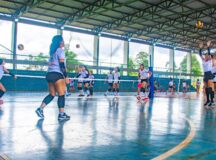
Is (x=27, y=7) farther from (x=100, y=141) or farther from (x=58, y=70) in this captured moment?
(x=100, y=141)

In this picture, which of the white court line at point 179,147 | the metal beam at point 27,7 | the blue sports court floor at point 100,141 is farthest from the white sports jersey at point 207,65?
the metal beam at point 27,7

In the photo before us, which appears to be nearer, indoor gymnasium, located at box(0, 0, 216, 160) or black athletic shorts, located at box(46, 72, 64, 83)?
indoor gymnasium, located at box(0, 0, 216, 160)

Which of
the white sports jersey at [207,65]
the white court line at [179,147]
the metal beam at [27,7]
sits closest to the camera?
the white court line at [179,147]

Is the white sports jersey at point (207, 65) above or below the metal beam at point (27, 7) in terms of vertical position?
below

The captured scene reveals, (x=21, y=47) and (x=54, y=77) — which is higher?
(x=21, y=47)

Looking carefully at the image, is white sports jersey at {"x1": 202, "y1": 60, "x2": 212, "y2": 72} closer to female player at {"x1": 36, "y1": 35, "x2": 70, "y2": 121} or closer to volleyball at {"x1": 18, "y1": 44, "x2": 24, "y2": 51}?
female player at {"x1": 36, "y1": 35, "x2": 70, "y2": 121}

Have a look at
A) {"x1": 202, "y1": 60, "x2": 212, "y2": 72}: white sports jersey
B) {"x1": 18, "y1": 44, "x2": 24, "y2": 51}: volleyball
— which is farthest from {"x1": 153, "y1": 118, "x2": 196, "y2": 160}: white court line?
{"x1": 18, "y1": 44, "x2": 24, "y2": 51}: volleyball

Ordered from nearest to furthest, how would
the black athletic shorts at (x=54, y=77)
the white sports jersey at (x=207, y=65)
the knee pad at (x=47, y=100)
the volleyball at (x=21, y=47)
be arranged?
the black athletic shorts at (x=54, y=77), the knee pad at (x=47, y=100), the white sports jersey at (x=207, y=65), the volleyball at (x=21, y=47)

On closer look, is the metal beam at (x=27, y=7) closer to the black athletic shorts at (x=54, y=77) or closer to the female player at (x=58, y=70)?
the female player at (x=58, y=70)

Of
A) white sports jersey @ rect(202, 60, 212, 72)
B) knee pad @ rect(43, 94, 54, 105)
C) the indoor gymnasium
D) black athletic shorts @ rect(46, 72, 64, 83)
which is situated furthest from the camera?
white sports jersey @ rect(202, 60, 212, 72)

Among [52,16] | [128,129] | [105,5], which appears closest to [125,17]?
[105,5]

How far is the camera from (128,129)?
503 cm

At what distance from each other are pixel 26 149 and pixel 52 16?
2473cm

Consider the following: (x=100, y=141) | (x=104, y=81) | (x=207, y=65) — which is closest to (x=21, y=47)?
(x=104, y=81)
